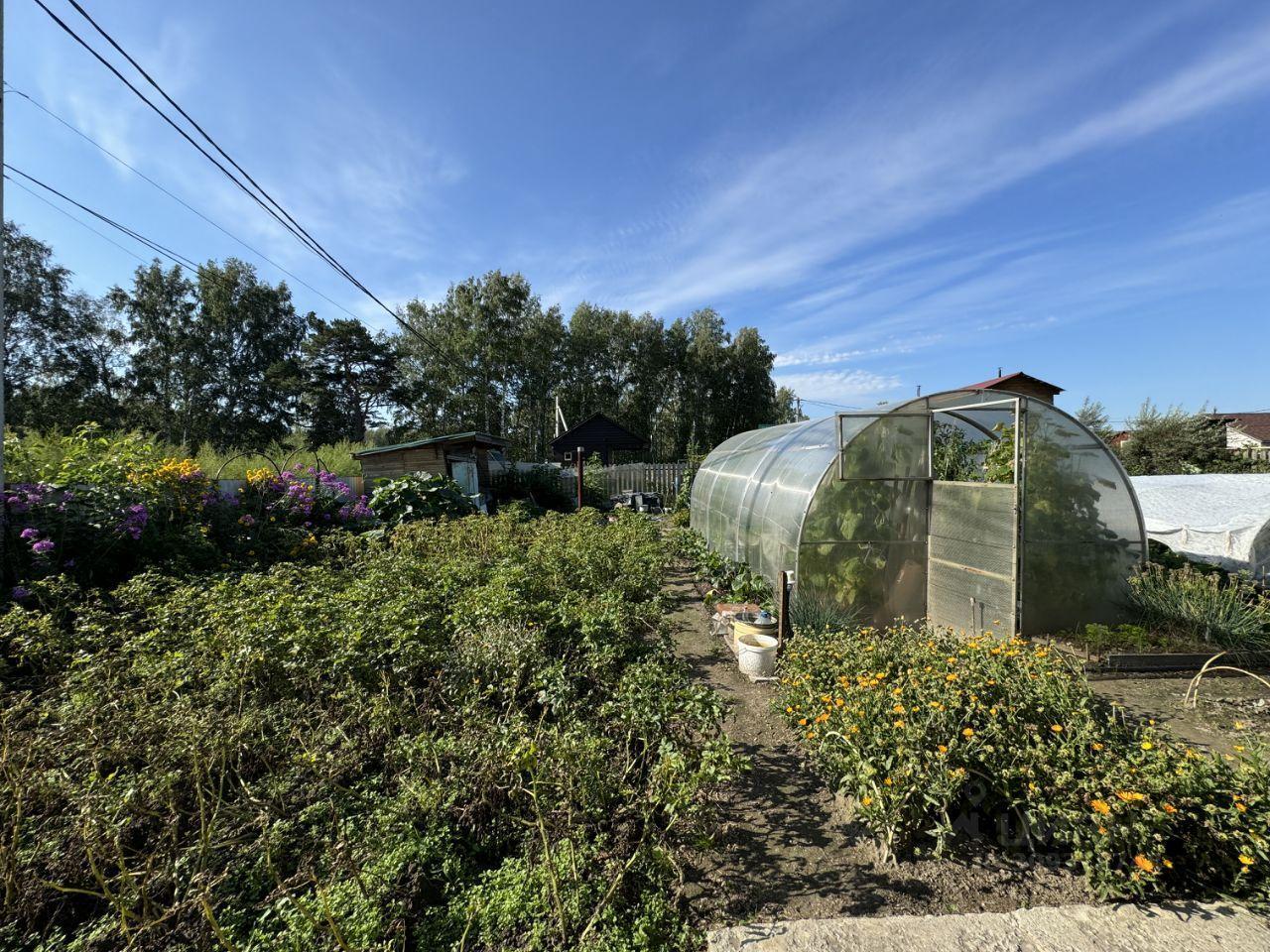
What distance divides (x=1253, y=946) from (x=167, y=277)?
1296 inches

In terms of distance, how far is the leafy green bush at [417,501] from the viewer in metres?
8.37

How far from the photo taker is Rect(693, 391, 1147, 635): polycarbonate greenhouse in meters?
4.53

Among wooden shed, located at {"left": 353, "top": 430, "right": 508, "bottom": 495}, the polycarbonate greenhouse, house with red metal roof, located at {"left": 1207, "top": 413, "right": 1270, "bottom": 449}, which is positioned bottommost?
the polycarbonate greenhouse

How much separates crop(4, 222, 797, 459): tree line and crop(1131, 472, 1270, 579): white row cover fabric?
11.6 metres

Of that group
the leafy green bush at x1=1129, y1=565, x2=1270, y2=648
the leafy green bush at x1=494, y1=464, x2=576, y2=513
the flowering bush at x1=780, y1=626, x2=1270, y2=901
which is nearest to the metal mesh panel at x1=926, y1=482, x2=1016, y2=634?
the flowering bush at x1=780, y1=626, x2=1270, y2=901

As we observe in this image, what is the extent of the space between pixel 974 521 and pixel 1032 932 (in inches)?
137

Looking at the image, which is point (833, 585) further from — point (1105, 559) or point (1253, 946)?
point (1253, 946)

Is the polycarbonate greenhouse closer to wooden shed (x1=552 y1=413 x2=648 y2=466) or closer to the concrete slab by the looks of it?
the concrete slab

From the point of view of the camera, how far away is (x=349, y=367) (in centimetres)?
2484

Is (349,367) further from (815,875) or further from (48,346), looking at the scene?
(815,875)

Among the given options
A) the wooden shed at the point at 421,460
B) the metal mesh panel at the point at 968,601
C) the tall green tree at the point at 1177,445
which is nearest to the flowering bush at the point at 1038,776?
the metal mesh panel at the point at 968,601

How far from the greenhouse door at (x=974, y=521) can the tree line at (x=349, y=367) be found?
1226cm

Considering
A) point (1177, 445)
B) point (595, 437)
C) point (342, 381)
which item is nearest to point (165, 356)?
point (342, 381)

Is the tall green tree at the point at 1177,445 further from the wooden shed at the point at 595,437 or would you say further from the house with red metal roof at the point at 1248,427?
the wooden shed at the point at 595,437
